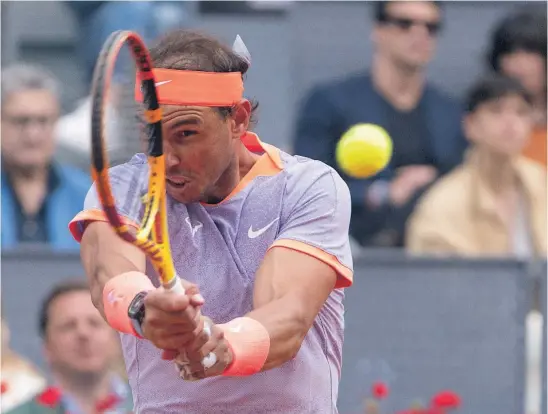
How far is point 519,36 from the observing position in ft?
26.3

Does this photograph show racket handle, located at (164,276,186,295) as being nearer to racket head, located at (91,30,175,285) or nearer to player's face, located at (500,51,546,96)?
racket head, located at (91,30,175,285)

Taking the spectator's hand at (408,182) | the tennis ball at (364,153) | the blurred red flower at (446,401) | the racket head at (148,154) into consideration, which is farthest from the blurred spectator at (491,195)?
the racket head at (148,154)

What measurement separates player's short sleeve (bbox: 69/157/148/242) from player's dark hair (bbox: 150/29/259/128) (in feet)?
0.92

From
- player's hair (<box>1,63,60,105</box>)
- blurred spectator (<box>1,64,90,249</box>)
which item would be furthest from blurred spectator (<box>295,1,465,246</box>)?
player's hair (<box>1,63,60,105</box>)

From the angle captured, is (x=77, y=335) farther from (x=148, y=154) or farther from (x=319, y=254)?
(x=148, y=154)

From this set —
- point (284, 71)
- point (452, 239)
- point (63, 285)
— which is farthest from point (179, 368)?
point (284, 71)

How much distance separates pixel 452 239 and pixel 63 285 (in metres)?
2.08

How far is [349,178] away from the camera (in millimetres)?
7176

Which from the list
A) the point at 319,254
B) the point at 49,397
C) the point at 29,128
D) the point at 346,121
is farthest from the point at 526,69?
the point at 319,254

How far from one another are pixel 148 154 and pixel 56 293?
3471 mm

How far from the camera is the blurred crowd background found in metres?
6.50

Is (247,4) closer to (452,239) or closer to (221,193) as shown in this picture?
(452,239)

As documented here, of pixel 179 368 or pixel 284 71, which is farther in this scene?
pixel 284 71

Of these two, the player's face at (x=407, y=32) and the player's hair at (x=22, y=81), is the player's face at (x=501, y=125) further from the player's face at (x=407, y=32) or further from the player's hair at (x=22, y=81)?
the player's hair at (x=22, y=81)
